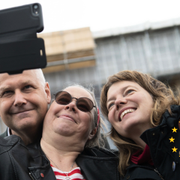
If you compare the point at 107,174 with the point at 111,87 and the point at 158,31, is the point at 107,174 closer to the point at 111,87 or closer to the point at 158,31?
the point at 111,87

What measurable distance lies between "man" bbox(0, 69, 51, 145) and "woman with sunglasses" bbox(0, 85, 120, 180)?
0.36 feet

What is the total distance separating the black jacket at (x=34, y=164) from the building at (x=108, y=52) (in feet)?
17.2

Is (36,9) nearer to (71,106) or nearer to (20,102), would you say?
(20,102)

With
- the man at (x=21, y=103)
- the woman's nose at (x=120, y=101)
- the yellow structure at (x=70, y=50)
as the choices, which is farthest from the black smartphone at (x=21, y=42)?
the yellow structure at (x=70, y=50)

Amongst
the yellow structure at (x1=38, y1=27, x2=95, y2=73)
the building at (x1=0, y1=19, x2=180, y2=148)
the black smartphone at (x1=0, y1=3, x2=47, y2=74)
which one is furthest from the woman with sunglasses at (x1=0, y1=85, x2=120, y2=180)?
the yellow structure at (x1=38, y1=27, x2=95, y2=73)

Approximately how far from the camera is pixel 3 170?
1177 mm

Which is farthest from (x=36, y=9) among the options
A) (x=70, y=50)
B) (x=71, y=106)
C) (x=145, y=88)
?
(x=70, y=50)

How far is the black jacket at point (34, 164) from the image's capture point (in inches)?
47.2

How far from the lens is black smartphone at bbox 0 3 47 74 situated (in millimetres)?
807

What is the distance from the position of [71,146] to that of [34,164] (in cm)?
40

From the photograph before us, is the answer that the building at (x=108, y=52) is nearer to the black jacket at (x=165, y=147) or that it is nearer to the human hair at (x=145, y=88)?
the human hair at (x=145, y=88)

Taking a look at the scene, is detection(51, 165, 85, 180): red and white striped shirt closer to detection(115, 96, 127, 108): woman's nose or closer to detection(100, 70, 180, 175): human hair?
detection(100, 70, 180, 175): human hair

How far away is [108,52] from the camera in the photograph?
7.30 m

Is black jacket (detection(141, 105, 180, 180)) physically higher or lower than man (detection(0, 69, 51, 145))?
lower
